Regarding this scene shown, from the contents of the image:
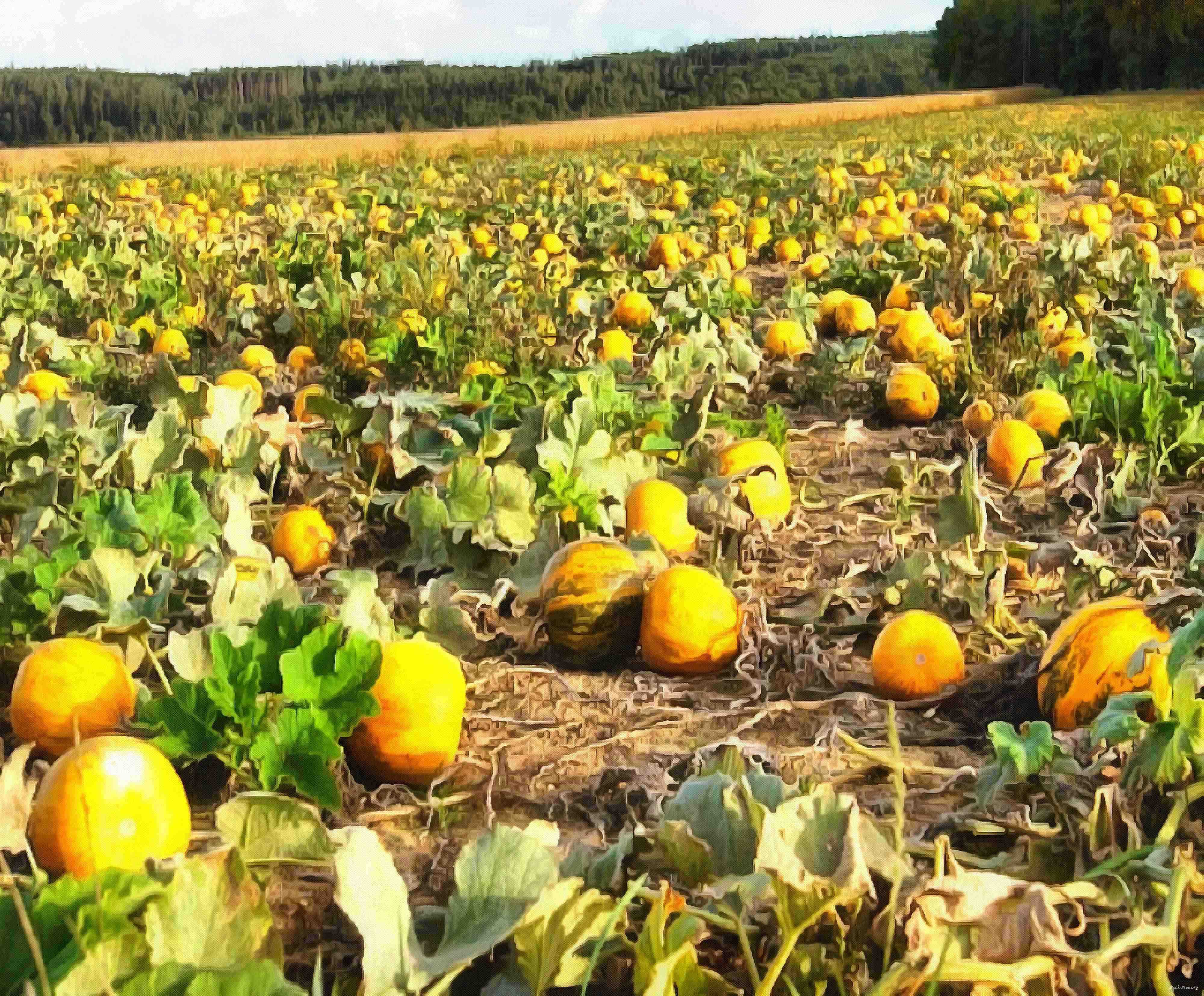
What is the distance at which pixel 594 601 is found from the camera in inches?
130

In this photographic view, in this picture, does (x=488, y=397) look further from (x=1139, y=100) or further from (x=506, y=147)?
(x=1139, y=100)

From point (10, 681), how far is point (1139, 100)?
3254 cm

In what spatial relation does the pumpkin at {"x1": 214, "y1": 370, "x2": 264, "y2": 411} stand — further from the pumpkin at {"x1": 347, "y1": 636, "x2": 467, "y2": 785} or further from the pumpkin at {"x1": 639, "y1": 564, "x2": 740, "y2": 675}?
the pumpkin at {"x1": 347, "y1": 636, "x2": 467, "y2": 785}

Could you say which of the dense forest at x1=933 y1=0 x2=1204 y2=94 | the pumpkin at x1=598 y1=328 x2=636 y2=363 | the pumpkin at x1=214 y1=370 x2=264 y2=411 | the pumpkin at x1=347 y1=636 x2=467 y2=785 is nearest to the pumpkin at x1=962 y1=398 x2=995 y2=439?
the pumpkin at x1=598 y1=328 x2=636 y2=363

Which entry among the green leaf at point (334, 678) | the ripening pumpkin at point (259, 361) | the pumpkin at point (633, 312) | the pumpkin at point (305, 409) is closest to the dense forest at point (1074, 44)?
the pumpkin at point (633, 312)

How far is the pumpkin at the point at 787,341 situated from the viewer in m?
6.46

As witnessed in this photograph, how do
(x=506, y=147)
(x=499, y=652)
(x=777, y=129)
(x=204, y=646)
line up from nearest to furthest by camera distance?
(x=204, y=646) → (x=499, y=652) → (x=506, y=147) → (x=777, y=129)

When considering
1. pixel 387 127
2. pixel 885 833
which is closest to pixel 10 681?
pixel 885 833

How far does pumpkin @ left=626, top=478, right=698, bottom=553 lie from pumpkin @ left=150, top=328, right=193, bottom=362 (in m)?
3.39

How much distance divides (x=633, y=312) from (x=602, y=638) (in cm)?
406

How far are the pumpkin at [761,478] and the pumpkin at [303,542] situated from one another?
3.88 ft

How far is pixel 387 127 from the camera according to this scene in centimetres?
6006

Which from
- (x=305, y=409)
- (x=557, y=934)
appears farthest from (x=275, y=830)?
(x=305, y=409)

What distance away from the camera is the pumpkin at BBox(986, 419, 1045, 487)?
452 centimetres
